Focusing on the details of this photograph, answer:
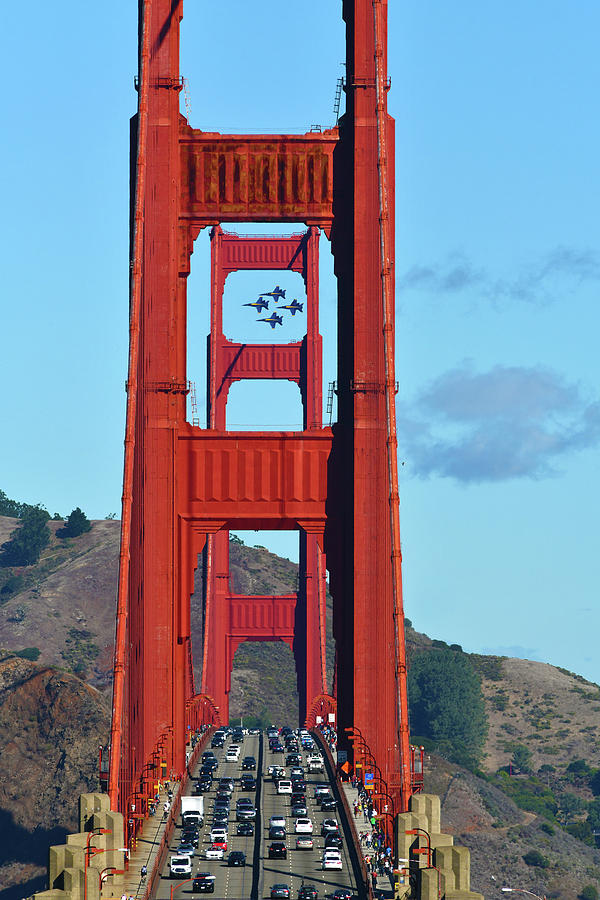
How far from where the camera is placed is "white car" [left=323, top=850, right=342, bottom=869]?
57719 millimetres

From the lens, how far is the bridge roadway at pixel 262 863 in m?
53.8

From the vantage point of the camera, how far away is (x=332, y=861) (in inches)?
2279

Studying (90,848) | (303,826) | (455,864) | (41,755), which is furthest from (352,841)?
(41,755)

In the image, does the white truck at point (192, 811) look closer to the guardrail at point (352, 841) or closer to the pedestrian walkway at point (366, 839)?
the guardrail at point (352, 841)

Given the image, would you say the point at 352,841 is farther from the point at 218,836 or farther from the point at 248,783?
the point at 248,783

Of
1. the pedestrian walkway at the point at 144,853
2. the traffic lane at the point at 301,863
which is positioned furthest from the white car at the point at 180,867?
the traffic lane at the point at 301,863

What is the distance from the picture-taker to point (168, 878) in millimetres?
55625

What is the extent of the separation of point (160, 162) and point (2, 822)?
344 ft

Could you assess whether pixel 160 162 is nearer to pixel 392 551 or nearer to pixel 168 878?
pixel 392 551

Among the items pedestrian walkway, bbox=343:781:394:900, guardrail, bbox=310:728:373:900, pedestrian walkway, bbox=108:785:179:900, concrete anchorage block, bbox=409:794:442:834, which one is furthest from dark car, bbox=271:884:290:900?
concrete anchorage block, bbox=409:794:442:834

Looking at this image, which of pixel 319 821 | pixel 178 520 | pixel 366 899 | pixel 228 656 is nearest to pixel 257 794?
pixel 319 821

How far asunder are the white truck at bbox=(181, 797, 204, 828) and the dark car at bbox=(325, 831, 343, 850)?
5.51 metres

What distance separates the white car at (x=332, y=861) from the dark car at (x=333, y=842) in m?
2.84

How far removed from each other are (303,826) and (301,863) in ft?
17.1
